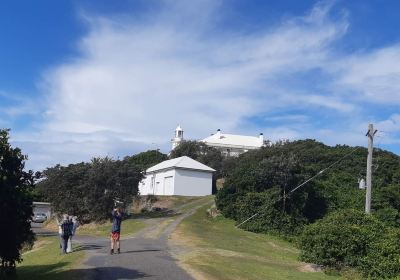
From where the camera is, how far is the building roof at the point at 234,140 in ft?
371

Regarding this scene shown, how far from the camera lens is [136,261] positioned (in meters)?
17.9

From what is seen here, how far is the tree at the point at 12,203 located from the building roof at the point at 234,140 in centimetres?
9642

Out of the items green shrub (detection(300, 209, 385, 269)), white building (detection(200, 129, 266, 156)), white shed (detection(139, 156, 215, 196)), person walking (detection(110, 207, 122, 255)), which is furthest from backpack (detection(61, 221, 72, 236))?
white building (detection(200, 129, 266, 156))

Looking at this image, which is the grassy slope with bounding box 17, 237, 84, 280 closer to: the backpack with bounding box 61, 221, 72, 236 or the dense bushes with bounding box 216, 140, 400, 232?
the backpack with bounding box 61, 221, 72, 236

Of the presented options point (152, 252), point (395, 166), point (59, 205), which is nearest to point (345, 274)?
point (152, 252)

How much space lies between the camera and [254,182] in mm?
42312

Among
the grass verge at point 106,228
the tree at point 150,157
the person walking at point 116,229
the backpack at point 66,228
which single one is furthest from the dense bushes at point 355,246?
the tree at point 150,157

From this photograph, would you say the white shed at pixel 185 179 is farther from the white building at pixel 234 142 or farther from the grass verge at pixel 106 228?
the white building at pixel 234 142

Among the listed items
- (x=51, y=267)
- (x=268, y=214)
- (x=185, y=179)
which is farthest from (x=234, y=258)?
(x=185, y=179)

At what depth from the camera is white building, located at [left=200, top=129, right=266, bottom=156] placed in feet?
367

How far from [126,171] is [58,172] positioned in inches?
262

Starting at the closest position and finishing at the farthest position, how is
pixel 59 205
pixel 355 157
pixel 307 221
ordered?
pixel 307 221, pixel 59 205, pixel 355 157

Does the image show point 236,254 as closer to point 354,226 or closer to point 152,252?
point 152,252

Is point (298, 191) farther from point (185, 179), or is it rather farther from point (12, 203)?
point (12, 203)
